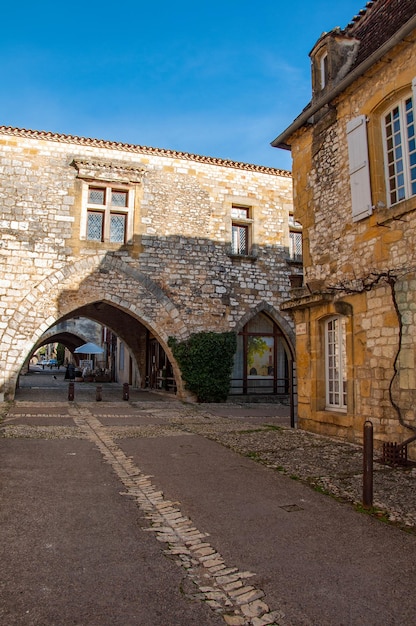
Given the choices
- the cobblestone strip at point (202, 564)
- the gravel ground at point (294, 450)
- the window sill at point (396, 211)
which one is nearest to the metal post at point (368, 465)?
the gravel ground at point (294, 450)

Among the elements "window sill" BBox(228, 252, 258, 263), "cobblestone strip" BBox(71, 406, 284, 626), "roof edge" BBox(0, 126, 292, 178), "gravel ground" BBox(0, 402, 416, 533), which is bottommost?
"cobblestone strip" BBox(71, 406, 284, 626)

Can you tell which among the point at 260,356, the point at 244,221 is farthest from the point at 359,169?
the point at 260,356

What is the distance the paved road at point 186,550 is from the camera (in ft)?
7.56

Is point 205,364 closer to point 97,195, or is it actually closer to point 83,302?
point 83,302

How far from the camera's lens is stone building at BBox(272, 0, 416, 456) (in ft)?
20.6

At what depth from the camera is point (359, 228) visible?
7180mm

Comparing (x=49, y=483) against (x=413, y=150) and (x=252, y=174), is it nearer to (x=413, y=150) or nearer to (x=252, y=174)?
(x=413, y=150)

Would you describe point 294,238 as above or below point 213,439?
above

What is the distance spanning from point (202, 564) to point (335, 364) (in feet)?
18.2

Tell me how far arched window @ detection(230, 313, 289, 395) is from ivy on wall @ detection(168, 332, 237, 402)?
1517mm

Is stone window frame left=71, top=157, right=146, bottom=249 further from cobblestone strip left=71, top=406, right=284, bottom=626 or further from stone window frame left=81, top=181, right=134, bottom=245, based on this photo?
cobblestone strip left=71, top=406, right=284, bottom=626

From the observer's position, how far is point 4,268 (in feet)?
42.2

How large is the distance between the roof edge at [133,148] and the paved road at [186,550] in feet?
35.3

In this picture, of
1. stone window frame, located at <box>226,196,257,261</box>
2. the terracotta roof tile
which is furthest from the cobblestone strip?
stone window frame, located at <box>226,196,257,261</box>
